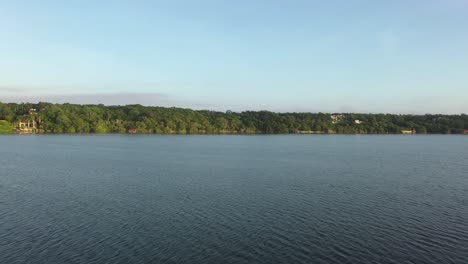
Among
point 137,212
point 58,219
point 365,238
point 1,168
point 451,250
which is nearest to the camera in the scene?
point 451,250

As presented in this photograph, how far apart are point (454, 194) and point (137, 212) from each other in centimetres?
3550

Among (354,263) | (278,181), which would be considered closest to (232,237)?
(354,263)

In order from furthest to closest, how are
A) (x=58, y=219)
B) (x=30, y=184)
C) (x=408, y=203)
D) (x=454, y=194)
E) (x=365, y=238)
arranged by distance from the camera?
1. (x=30, y=184)
2. (x=454, y=194)
3. (x=408, y=203)
4. (x=58, y=219)
5. (x=365, y=238)

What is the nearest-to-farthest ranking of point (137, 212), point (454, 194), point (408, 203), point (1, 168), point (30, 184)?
point (137, 212)
point (408, 203)
point (454, 194)
point (30, 184)
point (1, 168)

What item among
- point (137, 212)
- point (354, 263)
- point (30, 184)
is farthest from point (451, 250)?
point (30, 184)

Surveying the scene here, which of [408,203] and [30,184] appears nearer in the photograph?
[408,203]

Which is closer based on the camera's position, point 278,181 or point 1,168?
point 278,181

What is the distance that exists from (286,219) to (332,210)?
5634 millimetres

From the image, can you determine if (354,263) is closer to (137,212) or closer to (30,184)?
(137,212)

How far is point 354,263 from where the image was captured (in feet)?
70.5

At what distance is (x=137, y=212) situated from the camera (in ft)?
108

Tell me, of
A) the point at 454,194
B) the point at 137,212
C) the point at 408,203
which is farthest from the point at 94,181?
the point at 454,194

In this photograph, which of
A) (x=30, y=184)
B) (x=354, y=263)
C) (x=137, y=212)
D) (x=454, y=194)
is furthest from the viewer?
(x=30, y=184)

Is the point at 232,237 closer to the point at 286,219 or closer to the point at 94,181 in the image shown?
the point at 286,219
